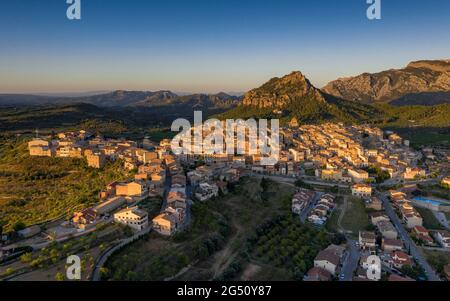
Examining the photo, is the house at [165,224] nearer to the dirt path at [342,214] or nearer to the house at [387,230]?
the dirt path at [342,214]

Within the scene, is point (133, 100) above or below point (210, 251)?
above

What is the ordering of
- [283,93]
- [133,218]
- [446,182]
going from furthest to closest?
[283,93]
[446,182]
[133,218]

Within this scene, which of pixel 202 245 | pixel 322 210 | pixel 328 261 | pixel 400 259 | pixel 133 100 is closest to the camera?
pixel 328 261

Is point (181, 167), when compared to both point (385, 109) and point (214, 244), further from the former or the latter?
point (385, 109)

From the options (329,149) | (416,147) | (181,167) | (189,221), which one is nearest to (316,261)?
(189,221)

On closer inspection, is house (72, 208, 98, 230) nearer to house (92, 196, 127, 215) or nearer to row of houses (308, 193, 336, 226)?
house (92, 196, 127, 215)

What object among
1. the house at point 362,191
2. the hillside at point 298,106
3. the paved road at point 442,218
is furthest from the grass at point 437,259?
the hillside at point 298,106

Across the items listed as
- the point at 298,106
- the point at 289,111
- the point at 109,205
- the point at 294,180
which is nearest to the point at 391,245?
the point at 294,180

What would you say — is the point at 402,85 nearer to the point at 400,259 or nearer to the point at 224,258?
the point at 400,259
